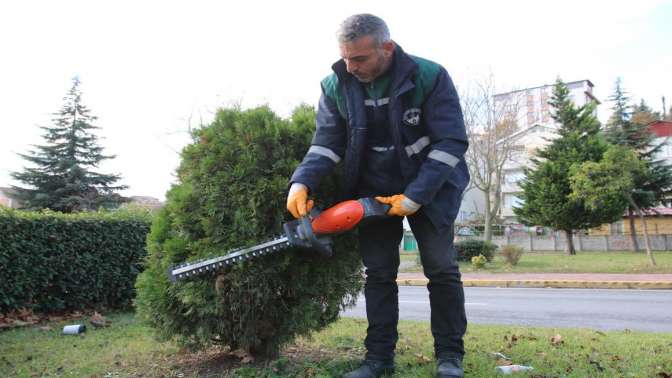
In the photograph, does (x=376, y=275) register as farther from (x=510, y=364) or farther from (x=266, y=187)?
(x=510, y=364)

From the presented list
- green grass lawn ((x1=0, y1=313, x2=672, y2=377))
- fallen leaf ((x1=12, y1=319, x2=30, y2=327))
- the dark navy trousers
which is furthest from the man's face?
fallen leaf ((x1=12, y1=319, x2=30, y2=327))

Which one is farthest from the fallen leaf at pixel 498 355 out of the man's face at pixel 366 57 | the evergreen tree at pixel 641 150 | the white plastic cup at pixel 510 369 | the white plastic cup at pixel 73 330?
the evergreen tree at pixel 641 150

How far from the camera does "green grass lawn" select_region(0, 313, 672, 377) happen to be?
307cm

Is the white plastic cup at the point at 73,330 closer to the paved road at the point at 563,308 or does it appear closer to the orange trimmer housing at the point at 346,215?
the paved road at the point at 563,308

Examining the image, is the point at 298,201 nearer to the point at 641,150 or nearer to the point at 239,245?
the point at 239,245

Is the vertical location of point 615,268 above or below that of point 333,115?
below

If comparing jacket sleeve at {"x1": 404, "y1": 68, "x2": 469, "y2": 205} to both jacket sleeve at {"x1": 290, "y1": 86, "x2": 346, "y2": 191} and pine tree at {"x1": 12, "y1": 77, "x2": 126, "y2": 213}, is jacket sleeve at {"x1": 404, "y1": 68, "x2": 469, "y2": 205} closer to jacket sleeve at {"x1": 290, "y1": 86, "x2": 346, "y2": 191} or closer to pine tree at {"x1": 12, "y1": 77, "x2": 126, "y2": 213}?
jacket sleeve at {"x1": 290, "y1": 86, "x2": 346, "y2": 191}

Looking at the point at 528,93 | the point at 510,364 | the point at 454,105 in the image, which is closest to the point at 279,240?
the point at 454,105

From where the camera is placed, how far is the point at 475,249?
19.3m

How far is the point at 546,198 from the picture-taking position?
25.6 m

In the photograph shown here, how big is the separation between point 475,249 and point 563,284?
19.9 ft

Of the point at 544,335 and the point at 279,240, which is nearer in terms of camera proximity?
the point at 279,240

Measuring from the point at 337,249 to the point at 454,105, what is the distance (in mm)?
1125

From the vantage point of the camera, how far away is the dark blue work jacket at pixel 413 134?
2.67 meters
